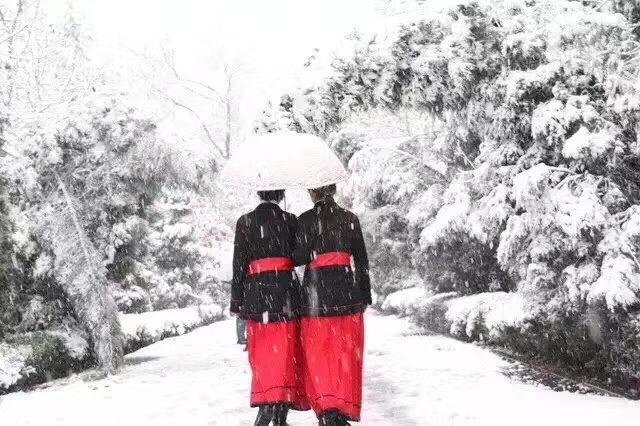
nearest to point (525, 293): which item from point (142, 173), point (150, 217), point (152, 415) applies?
point (152, 415)

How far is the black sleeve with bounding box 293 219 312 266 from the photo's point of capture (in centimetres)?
464

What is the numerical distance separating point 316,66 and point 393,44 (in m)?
0.91

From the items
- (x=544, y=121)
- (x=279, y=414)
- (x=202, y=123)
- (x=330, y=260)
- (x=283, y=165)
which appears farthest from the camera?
(x=202, y=123)

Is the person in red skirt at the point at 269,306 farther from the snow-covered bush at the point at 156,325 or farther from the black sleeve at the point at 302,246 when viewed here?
the snow-covered bush at the point at 156,325

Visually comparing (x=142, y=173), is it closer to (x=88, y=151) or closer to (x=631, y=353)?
(x=88, y=151)

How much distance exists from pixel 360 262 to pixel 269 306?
75 cm

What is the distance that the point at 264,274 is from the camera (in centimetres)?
465

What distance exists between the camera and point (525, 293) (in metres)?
7.18

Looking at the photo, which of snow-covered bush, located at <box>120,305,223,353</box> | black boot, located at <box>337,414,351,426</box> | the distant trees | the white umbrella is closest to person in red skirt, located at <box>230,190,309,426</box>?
the white umbrella

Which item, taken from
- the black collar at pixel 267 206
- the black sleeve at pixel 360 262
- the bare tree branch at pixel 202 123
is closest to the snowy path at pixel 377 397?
the black sleeve at pixel 360 262

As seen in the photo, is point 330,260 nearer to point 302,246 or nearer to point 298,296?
point 302,246

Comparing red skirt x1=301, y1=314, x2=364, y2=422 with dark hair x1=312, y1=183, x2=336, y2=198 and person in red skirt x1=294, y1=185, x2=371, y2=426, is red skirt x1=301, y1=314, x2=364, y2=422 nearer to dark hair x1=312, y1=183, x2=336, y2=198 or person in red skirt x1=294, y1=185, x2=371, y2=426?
person in red skirt x1=294, y1=185, x2=371, y2=426

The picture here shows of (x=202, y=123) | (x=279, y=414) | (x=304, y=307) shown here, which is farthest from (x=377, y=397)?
(x=202, y=123)

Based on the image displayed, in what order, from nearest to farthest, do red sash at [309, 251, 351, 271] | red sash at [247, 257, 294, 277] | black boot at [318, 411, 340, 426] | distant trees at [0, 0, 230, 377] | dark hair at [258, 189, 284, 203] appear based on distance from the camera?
black boot at [318, 411, 340, 426], red sash at [309, 251, 351, 271], red sash at [247, 257, 294, 277], dark hair at [258, 189, 284, 203], distant trees at [0, 0, 230, 377]
